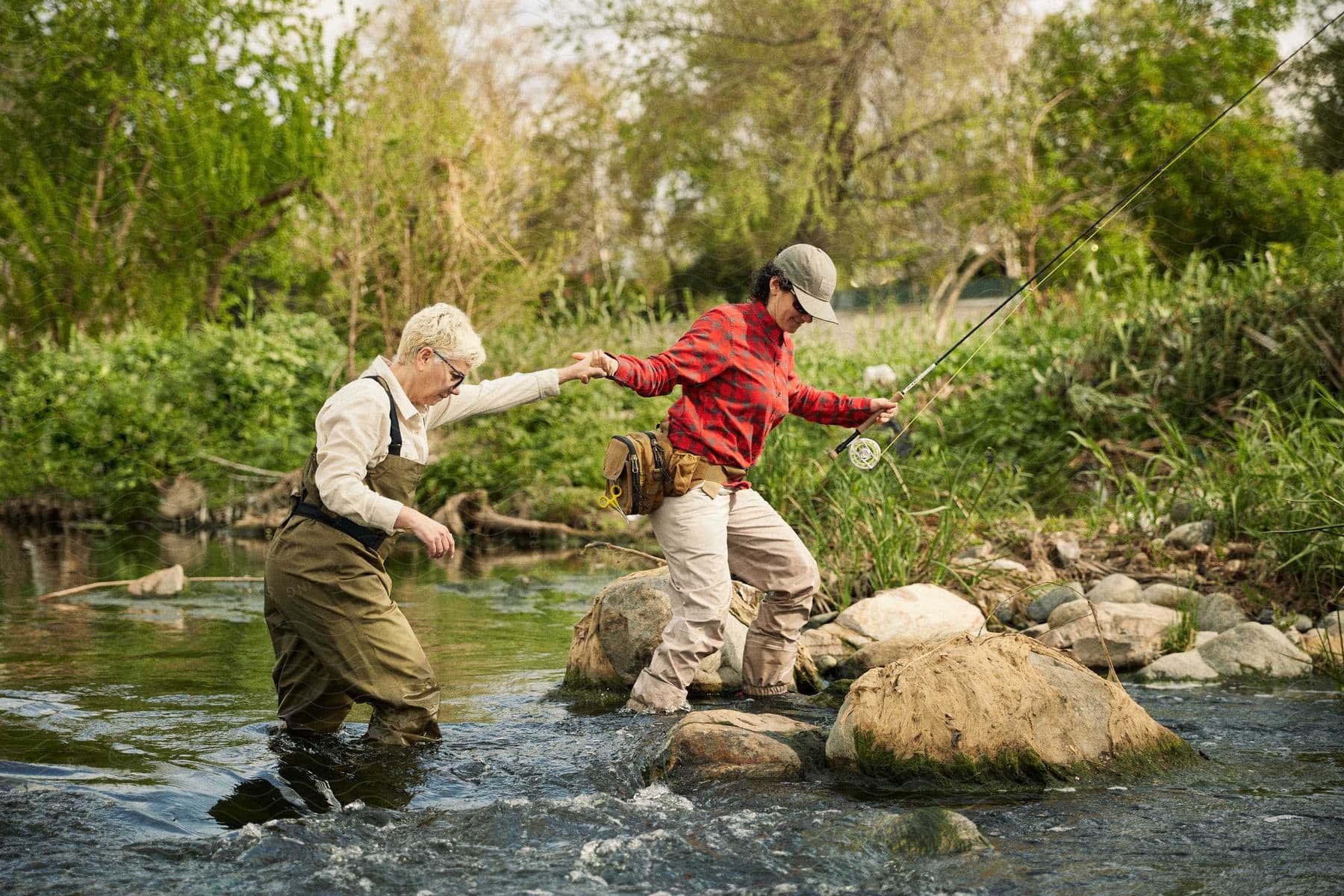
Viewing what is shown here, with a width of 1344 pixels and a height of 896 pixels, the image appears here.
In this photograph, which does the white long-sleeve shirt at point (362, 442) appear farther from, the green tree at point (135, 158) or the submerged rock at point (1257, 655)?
the green tree at point (135, 158)

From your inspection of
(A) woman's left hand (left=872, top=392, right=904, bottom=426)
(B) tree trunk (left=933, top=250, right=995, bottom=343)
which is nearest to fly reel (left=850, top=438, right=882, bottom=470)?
(A) woman's left hand (left=872, top=392, right=904, bottom=426)

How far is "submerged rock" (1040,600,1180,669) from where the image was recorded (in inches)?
242

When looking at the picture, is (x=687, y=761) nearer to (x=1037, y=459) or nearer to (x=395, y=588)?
(x=395, y=588)

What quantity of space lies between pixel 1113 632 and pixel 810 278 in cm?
259

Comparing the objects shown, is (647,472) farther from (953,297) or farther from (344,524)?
(953,297)

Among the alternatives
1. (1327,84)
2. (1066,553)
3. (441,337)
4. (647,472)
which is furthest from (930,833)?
(1327,84)

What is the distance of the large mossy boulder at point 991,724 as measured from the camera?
415 centimetres

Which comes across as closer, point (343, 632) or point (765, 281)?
point (343, 632)

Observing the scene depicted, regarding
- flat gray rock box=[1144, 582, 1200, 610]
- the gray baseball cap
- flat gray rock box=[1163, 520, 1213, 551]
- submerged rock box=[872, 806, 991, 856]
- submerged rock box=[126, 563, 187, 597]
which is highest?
the gray baseball cap

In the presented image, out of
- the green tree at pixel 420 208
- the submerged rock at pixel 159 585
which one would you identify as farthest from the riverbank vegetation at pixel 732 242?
the submerged rock at pixel 159 585

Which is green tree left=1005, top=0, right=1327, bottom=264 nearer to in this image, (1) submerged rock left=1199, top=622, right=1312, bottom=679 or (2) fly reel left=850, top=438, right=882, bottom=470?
(1) submerged rock left=1199, top=622, right=1312, bottom=679

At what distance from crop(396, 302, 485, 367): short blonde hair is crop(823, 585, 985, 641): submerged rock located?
2.78 m

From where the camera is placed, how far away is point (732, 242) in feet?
67.3

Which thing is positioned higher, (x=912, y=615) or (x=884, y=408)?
(x=884, y=408)
